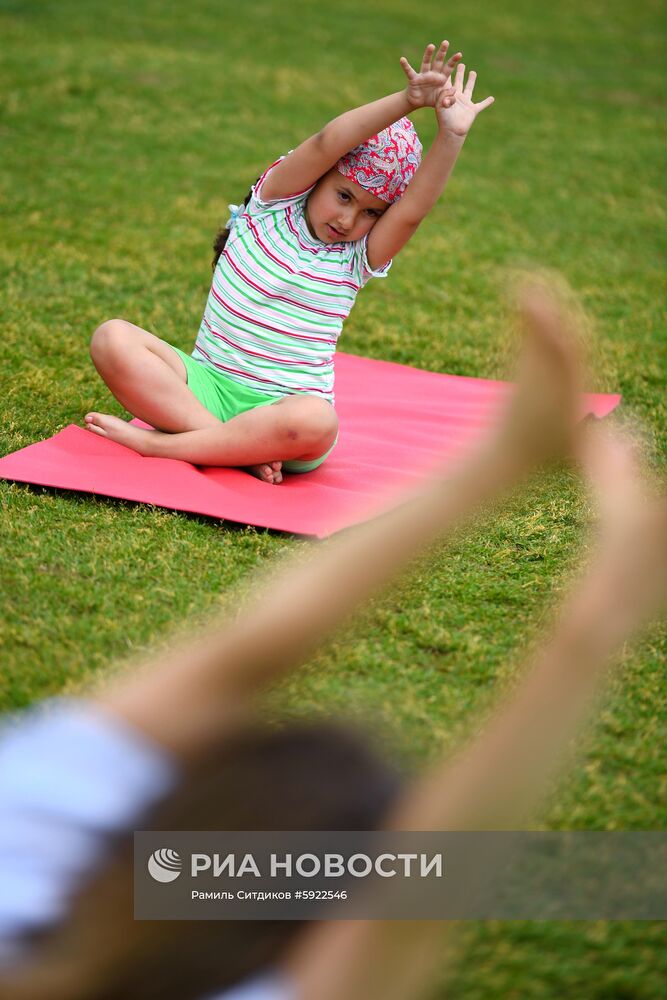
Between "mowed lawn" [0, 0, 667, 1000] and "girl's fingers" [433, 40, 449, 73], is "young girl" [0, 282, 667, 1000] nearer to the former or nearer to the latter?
"mowed lawn" [0, 0, 667, 1000]

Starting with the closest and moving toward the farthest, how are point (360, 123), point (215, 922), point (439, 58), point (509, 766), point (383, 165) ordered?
point (509, 766) < point (215, 922) < point (439, 58) < point (360, 123) < point (383, 165)

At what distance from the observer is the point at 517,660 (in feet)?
7.20

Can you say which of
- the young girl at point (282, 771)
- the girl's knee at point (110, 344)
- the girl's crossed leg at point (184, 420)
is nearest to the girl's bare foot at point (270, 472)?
the girl's crossed leg at point (184, 420)

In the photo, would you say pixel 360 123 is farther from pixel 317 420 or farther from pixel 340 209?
pixel 317 420

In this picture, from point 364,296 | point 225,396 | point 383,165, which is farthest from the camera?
point 364,296

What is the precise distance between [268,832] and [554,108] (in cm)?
798

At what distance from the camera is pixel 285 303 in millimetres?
3027

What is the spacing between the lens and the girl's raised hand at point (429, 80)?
108 inches

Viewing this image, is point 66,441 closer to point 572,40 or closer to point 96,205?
point 96,205

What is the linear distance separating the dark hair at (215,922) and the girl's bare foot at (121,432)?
153cm

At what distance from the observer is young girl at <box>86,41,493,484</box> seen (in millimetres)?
2818

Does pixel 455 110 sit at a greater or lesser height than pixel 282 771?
greater

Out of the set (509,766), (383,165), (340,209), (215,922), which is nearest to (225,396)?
(340,209)

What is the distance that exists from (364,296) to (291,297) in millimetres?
1723
